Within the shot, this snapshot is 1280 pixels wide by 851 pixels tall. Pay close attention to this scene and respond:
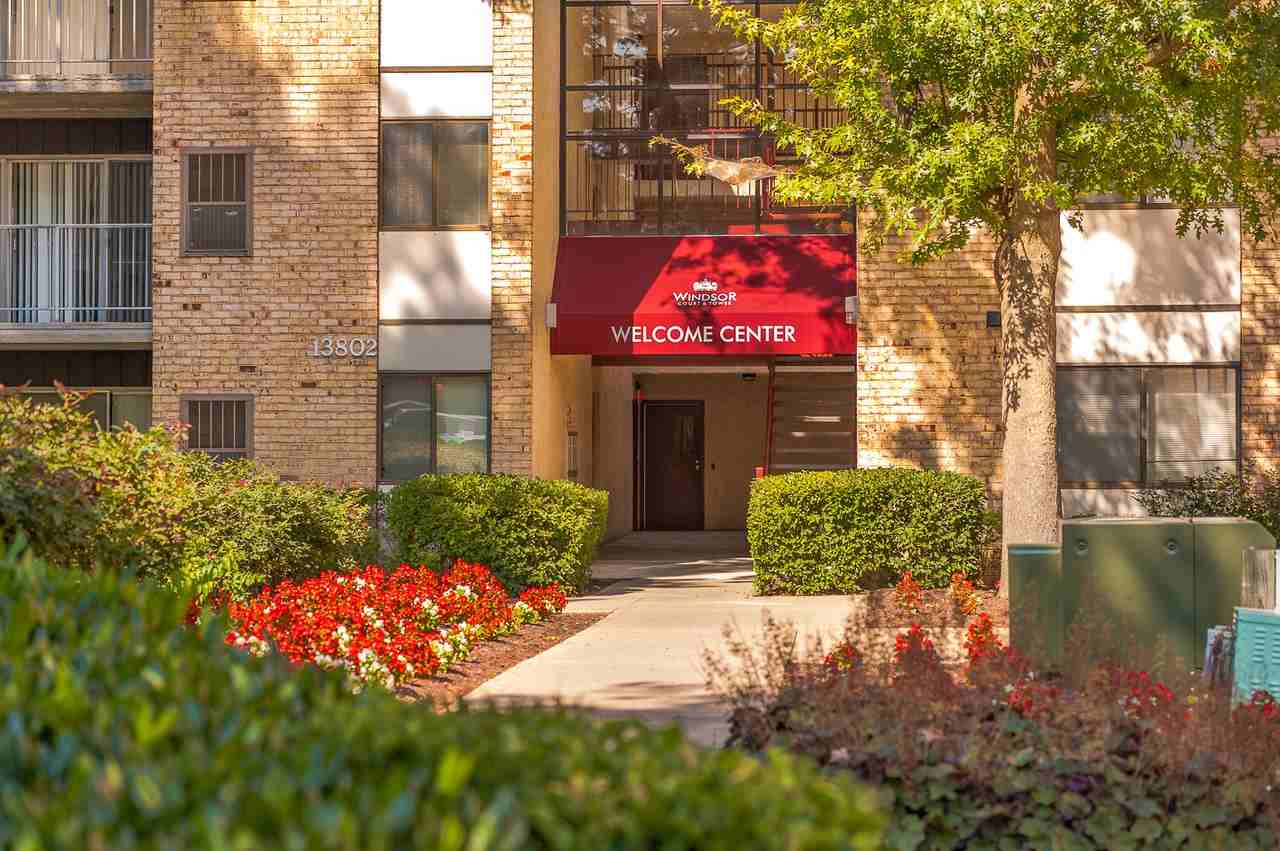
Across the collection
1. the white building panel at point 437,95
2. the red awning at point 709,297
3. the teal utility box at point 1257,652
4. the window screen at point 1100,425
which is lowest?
the teal utility box at point 1257,652

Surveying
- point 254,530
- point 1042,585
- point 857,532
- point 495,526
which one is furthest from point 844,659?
point 857,532

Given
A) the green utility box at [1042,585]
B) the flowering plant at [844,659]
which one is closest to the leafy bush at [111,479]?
the flowering plant at [844,659]

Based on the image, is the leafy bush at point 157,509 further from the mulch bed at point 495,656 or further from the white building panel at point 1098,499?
the white building panel at point 1098,499

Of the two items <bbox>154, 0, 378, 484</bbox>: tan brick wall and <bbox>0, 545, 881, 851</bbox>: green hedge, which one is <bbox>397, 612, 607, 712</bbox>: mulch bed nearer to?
<bbox>0, 545, 881, 851</bbox>: green hedge

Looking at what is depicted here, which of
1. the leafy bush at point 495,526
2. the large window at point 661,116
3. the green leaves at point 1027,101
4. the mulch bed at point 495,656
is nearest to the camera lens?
the mulch bed at point 495,656

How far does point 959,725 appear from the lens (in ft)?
20.0

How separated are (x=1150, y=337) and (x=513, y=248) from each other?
815cm

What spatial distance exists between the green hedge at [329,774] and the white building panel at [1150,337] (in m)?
16.3

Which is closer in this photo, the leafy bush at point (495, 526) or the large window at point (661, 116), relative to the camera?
the leafy bush at point (495, 526)

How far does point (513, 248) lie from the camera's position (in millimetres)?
19750

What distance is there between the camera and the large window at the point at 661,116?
21.3m

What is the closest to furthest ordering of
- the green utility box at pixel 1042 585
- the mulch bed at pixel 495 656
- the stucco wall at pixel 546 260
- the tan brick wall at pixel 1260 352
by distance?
the green utility box at pixel 1042 585 < the mulch bed at pixel 495 656 < the tan brick wall at pixel 1260 352 < the stucco wall at pixel 546 260

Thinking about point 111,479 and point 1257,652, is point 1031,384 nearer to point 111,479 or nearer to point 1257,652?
point 1257,652

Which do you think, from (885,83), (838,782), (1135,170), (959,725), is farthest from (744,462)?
(838,782)
